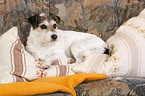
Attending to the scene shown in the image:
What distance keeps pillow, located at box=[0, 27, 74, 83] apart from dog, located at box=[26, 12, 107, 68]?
38 centimetres

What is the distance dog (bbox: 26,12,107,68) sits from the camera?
204cm

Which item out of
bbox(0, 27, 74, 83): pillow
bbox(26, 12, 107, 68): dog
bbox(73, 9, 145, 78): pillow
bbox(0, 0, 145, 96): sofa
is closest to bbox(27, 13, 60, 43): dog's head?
bbox(26, 12, 107, 68): dog

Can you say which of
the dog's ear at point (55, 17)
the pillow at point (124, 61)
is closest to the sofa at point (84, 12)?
the dog's ear at point (55, 17)

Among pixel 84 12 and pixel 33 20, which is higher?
pixel 84 12

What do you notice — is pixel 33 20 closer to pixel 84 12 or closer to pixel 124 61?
pixel 84 12

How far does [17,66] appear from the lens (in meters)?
1.53

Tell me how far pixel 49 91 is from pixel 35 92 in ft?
0.29

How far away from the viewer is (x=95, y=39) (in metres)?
2.12

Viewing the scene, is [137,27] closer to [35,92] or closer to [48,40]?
[48,40]

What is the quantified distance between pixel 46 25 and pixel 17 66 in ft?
2.47

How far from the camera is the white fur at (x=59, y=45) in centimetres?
207

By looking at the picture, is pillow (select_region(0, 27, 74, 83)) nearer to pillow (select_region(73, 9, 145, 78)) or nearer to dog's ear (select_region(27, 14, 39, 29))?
pillow (select_region(73, 9, 145, 78))

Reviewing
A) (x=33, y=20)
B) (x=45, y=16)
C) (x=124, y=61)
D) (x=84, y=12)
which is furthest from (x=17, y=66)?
(x=84, y=12)

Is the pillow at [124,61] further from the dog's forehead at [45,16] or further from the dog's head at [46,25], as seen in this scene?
the dog's forehead at [45,16]
